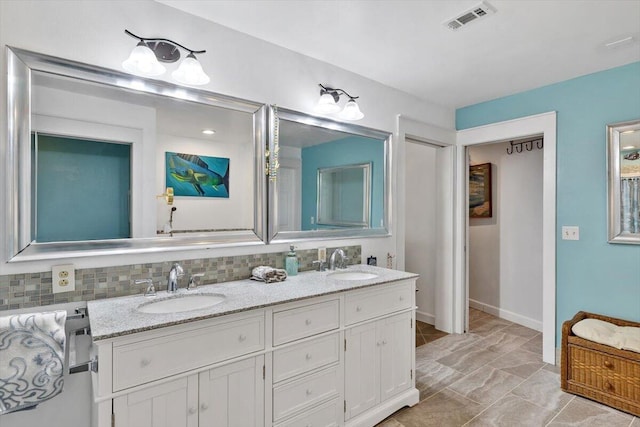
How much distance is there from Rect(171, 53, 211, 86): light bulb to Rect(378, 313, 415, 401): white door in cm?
173

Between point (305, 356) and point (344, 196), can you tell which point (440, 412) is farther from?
point (344, 196)

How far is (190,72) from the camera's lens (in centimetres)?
172

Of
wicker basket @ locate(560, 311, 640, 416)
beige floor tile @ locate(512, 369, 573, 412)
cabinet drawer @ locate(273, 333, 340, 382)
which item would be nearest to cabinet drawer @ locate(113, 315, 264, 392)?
cabinet drawer @ locate(273, 333, 340, 382)

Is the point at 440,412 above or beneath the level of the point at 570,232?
beneath

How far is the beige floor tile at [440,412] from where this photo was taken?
207 cm

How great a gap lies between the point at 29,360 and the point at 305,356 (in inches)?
44.5

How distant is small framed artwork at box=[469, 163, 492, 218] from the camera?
417 centimetres

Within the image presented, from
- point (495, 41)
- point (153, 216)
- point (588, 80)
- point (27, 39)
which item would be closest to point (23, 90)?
point (27, 39)

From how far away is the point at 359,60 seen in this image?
2.43 meters

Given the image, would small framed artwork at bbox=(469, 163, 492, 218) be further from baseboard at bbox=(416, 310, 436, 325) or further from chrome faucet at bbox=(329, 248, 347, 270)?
chrome faucet at bbox=(329, 248, 347, 270)

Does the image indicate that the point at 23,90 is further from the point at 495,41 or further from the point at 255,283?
the point at 495,41

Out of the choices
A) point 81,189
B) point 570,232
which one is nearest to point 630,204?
point 570,232

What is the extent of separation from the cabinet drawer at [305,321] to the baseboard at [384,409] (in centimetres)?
61

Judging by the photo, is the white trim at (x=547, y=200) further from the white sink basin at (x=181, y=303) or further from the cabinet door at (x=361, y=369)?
the white sink basin at (x=181, y=303)
